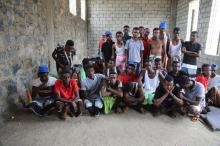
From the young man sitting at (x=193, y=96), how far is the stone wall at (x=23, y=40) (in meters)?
2.74

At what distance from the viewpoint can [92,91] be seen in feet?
10.9

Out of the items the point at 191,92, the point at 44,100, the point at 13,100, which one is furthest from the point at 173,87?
the point at 13,100

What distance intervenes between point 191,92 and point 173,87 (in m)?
0.32

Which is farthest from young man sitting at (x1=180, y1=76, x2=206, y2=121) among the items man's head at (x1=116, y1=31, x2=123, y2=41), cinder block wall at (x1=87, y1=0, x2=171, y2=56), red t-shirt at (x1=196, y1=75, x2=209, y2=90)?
cinder block wall at (x1=87, y1=0, x2=171, y2=56)

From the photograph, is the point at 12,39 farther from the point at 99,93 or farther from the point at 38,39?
the point at 99,93

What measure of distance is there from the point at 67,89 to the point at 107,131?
97 centimetres

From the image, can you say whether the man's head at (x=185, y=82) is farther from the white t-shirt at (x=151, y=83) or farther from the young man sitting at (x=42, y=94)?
the young man sitting at (x=42, y=94)

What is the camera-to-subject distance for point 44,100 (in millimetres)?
3135

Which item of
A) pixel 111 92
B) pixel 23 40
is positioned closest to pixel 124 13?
pixel 23 40

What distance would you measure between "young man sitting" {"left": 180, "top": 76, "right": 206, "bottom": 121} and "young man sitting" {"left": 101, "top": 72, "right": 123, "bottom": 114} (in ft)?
3.42

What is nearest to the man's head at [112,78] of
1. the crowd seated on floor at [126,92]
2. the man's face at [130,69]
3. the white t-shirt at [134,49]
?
the crowd seated on floor at [126,92]

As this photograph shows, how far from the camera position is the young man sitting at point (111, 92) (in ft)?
10.3

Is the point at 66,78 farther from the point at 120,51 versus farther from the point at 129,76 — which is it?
the point at 120,51

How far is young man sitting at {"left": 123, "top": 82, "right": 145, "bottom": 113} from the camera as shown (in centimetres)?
321
